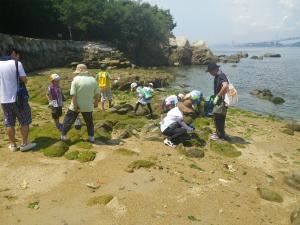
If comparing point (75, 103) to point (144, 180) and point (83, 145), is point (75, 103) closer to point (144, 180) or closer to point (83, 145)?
point (83, 145)

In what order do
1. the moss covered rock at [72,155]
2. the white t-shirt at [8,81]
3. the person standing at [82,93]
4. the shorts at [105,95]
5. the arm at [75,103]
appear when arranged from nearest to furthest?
the white t-shirt at [8,81] → the moss covered rock at [72,155] → the person standing at [82,93] → the arm at [75,103] → the shorts at [105,95]

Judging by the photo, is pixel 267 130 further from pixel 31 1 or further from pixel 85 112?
pixel 31 1

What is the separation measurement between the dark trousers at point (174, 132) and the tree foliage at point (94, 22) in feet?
119

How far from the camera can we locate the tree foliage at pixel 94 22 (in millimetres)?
46344

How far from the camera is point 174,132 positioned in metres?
12.6

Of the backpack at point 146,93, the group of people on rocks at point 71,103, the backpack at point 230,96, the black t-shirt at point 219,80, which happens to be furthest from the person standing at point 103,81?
the backpack at point 230,96

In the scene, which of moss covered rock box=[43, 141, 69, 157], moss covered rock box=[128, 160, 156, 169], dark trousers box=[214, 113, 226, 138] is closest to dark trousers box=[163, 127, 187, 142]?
dark trousers box=[214, 113, 226, 138]

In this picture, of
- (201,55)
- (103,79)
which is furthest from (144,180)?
(201,55)

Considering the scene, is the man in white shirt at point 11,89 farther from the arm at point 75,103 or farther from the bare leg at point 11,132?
the arm at point 75,103

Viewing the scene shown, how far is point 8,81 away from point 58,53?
36147 millimetres

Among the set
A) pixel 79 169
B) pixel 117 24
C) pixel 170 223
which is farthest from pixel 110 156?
pixel 117 24

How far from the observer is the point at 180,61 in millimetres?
71625

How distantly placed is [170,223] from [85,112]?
509cm

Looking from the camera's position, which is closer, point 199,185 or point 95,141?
point 199,185
